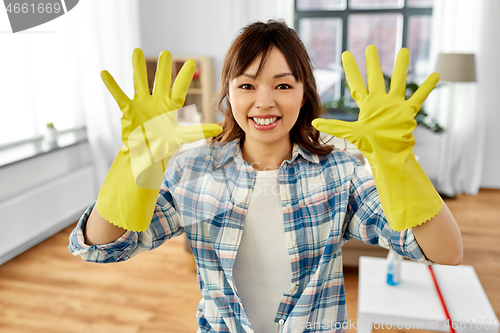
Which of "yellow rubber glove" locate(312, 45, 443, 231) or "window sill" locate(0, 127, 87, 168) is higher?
"yellow rubber glove" locate(312, 45, 443, 231)

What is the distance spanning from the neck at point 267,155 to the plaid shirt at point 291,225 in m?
0.03

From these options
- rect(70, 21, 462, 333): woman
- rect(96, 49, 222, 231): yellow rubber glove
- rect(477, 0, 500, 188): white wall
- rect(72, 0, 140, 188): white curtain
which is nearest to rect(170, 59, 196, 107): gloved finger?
rect(96, 49, 222, 231): yellow rubber glove

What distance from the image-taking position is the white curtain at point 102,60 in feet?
9.81

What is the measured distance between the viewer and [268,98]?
76 centimetres

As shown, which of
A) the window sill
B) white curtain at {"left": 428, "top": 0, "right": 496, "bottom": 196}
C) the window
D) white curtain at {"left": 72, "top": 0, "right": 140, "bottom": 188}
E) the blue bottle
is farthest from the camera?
the window

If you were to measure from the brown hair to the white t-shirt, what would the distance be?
0.52ft

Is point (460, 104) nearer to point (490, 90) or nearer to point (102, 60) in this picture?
point (490, 90)

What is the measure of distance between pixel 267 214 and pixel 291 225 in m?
0.06

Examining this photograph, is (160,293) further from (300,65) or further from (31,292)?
(300,65)

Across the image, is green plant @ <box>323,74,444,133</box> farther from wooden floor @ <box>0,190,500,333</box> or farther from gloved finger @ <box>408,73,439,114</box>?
gloved finger @ <box>408,73,439,114</box>

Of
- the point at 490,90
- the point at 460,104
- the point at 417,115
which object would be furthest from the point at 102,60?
the point at 490,90

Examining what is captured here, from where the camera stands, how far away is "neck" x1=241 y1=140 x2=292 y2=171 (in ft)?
2.88

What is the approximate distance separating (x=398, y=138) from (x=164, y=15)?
3958mm

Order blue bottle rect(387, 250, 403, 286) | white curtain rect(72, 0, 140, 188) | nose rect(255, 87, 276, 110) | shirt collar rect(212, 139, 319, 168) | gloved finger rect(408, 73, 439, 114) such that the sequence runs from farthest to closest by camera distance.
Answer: white curtain rect(72, 0, 140, 188) < blue bottle rect(387, 250, 403, 286) < shirt collar rect(212, 139, 319, 168) < nose rect(255, 87, 276, 110) < gloved finger rect(408, 73, 439, 114)
